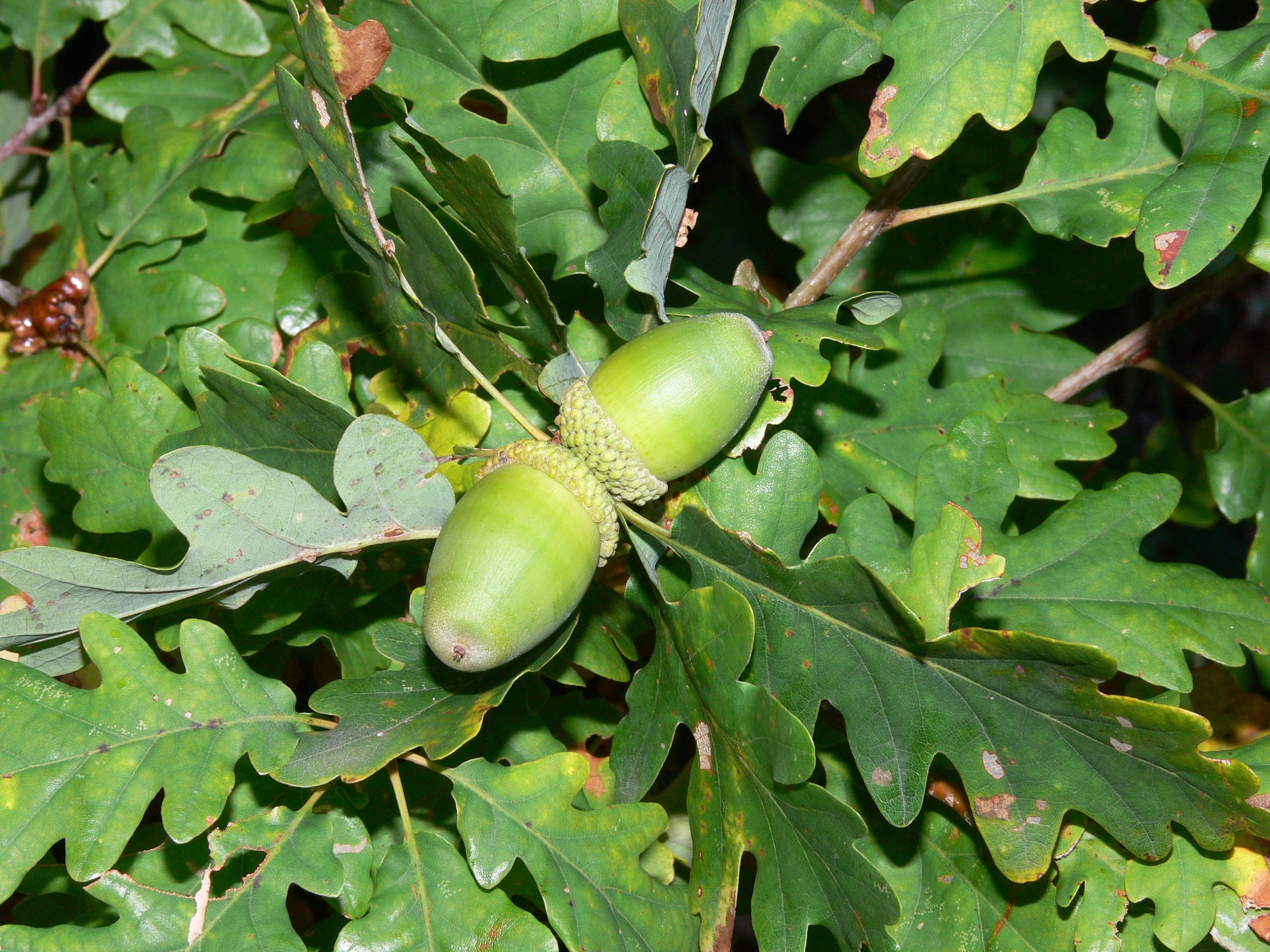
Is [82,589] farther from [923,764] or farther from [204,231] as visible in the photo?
[923,764]

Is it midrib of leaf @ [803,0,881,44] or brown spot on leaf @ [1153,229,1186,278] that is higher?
midrib of leaf @ [803,0,881,44]

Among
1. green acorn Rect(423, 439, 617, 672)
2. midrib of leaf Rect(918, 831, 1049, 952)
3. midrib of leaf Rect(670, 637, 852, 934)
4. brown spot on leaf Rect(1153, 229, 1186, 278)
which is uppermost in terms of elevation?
brown spot on leaf Rect(1153, 229, 1186, 278)

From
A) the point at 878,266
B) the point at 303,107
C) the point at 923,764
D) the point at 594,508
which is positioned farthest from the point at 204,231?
the point at 923,764

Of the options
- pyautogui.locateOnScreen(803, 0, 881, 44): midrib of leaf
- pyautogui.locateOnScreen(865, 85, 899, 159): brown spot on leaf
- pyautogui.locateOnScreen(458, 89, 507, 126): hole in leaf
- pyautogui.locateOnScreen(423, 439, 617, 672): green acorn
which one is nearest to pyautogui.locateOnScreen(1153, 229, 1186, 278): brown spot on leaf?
pyautogui.locateOnScreen(865, 85, 899, 159): brown spot on leaf

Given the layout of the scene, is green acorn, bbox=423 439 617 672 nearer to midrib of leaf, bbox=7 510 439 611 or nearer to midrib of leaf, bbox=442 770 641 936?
midrib of leaf, bbox=7 510 439 611

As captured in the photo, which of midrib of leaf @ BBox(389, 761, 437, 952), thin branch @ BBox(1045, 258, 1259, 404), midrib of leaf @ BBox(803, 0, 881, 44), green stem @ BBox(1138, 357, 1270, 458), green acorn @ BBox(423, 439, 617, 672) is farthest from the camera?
green stem @ BBox(1138, 357, 1270, 458)

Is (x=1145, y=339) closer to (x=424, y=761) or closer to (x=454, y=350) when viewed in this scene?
(x=454, y=350)

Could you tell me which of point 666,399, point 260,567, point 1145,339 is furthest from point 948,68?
point 260,567

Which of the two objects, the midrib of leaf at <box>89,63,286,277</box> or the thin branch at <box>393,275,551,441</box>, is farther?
the midrib of leaf at <box>89,63,286,277</box>

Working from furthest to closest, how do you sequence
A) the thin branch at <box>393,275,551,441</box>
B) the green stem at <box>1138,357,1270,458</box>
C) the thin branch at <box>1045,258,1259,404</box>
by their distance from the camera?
the green stem at <box>1138,357,1270,458</box> < the thin branch at <box>1045,258,1259,404</box> < the thin branch at <box>393,275,551,441</box>
